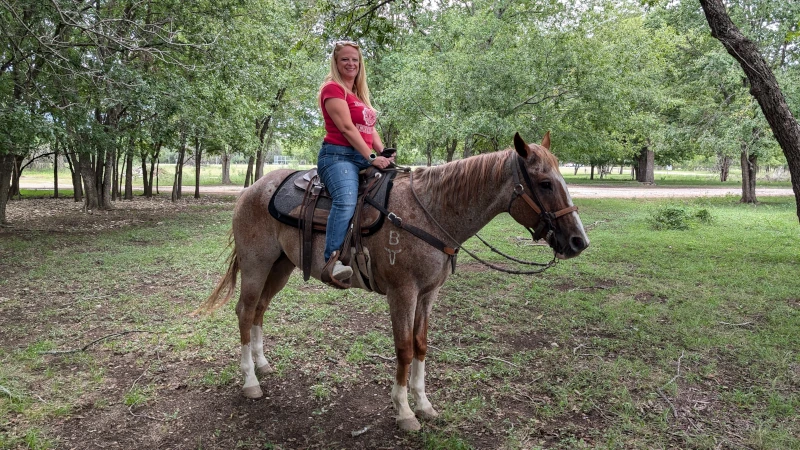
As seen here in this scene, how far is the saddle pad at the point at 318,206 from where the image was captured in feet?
11.5

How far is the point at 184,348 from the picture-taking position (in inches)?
190

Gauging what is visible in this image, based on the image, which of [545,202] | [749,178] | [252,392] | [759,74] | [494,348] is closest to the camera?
[545,202]

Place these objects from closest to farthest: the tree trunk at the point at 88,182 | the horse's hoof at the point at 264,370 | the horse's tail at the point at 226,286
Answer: the horse's hoof at the point at 264,370, the horse's tail at the point at 226,286, the tree trunk at the point at 88,182

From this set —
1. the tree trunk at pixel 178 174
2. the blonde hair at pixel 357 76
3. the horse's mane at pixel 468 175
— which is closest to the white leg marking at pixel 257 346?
the horse's mane at pixel 468 175

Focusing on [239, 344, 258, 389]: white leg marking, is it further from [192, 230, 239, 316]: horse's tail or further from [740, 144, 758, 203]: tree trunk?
[740, 144, 758, 203]: tree trunk

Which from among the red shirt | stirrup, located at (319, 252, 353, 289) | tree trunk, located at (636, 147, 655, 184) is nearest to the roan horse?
stirrup, located at (319, 252, 353, 289)

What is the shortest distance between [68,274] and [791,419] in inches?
379

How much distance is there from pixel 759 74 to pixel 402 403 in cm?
611

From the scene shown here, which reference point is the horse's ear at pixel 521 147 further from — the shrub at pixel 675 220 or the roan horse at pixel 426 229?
the shrub at pixel 675 220

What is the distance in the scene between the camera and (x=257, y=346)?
4.40 metres

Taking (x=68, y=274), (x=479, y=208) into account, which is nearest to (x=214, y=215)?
(x=68, y=274)

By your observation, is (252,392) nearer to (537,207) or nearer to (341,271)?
(341,271)

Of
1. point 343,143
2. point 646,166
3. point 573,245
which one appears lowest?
point 573,245

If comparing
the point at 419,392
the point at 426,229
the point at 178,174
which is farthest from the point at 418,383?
the point at 178,174
